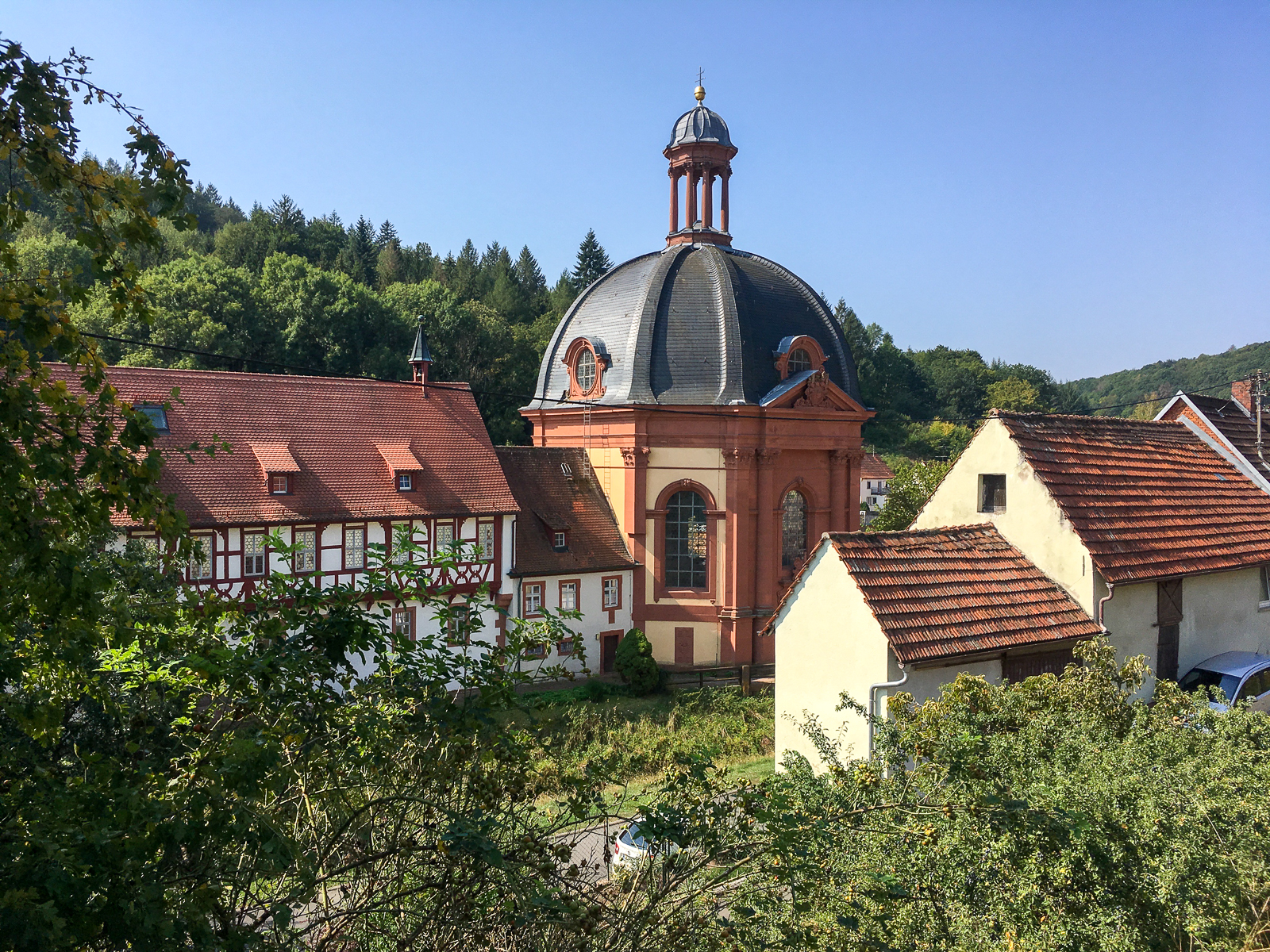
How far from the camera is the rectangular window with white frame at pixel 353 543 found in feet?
84.1

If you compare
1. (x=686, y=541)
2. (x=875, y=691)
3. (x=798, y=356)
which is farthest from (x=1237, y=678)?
(x=798, y=356)

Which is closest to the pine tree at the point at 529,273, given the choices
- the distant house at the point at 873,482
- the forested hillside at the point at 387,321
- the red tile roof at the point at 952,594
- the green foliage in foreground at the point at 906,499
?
the forested hillside at the point at 387,321

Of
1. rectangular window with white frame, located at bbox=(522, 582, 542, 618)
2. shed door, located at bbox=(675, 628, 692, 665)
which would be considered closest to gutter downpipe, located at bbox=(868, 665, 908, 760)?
rectangular window with white frame, located at bbox=(522, 582, 542, 618)

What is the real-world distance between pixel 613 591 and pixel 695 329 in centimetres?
845

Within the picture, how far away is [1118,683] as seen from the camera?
41.5ft

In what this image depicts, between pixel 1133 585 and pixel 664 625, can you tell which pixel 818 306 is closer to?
pixel 664 625

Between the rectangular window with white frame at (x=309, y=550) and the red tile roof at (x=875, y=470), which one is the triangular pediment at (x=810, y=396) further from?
the red tile roof at (x=875, y=470)

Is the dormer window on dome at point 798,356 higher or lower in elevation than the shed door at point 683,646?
→ higher

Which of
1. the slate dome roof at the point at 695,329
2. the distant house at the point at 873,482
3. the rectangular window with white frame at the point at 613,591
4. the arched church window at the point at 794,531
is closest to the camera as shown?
the slate dome roof at the point at 695,329

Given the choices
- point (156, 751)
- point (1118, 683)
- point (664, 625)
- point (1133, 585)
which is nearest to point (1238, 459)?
point (1133, 585)

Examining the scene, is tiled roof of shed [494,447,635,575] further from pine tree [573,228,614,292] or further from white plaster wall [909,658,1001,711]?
pine tree [573,228,614,292]

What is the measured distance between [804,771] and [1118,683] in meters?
4.72

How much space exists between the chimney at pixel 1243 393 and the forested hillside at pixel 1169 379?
52.5m

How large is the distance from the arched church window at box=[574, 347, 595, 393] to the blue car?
1843 centimetres
